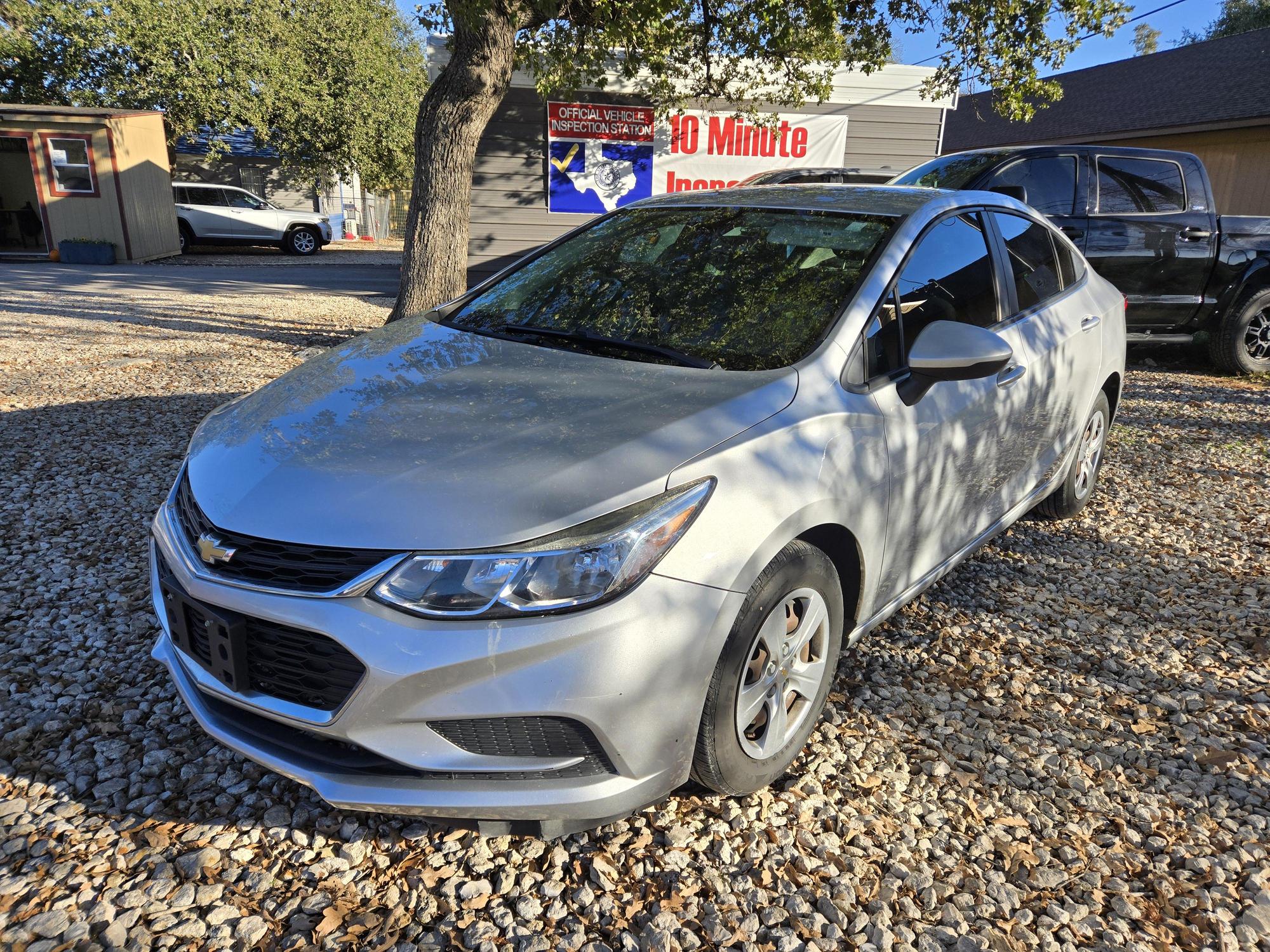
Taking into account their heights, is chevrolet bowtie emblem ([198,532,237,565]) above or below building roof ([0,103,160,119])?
below

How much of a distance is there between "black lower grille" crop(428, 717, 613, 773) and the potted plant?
66.4 feet

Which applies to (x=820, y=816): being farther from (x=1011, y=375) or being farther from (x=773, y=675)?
(x=1011, y=375)

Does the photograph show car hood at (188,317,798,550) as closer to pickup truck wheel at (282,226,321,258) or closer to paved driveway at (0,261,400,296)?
paved driveway at (0,261,400,296)

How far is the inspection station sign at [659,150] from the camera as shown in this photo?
11547mm

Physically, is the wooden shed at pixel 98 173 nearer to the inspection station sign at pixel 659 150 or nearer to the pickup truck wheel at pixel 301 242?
the pickup truck wheel at pixel 301 242

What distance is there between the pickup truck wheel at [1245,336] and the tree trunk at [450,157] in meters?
7.30

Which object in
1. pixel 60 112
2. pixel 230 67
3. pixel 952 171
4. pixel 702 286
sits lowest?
pixel 702 286

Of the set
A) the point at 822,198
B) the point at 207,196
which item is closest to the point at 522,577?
the point at 822,198

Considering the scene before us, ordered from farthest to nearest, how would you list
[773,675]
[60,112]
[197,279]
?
[60,112], [197,279], [773,675]

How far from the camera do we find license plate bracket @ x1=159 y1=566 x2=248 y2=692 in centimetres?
197

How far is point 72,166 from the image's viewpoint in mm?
17969

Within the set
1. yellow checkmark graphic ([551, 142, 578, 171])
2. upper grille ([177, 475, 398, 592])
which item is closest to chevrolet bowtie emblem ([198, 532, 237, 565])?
upper grille ([177, 475, 398, 592])

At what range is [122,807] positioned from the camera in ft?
7.61

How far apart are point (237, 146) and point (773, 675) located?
97.8 ft
